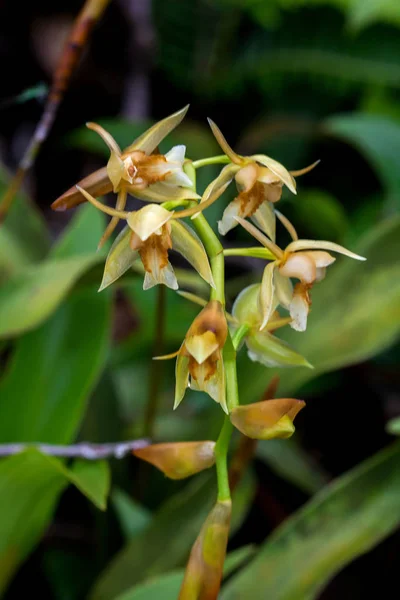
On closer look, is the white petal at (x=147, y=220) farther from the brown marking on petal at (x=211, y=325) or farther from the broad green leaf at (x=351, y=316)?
the broad green leaf at (x=351, y=316)

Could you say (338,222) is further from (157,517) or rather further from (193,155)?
(157,517)

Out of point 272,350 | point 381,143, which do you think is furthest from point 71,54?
point 381,143

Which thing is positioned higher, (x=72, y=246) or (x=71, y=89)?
(x=72, y=246)

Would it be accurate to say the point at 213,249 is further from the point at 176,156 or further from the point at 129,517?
the point at 129,517

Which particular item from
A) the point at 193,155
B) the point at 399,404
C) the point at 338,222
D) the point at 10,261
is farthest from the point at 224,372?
the point at 193,155

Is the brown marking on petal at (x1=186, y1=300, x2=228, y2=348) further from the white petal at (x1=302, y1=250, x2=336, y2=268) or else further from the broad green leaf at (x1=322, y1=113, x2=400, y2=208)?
the broad green leaf at (x1=322, y1=113, x2=400, y2=208)
